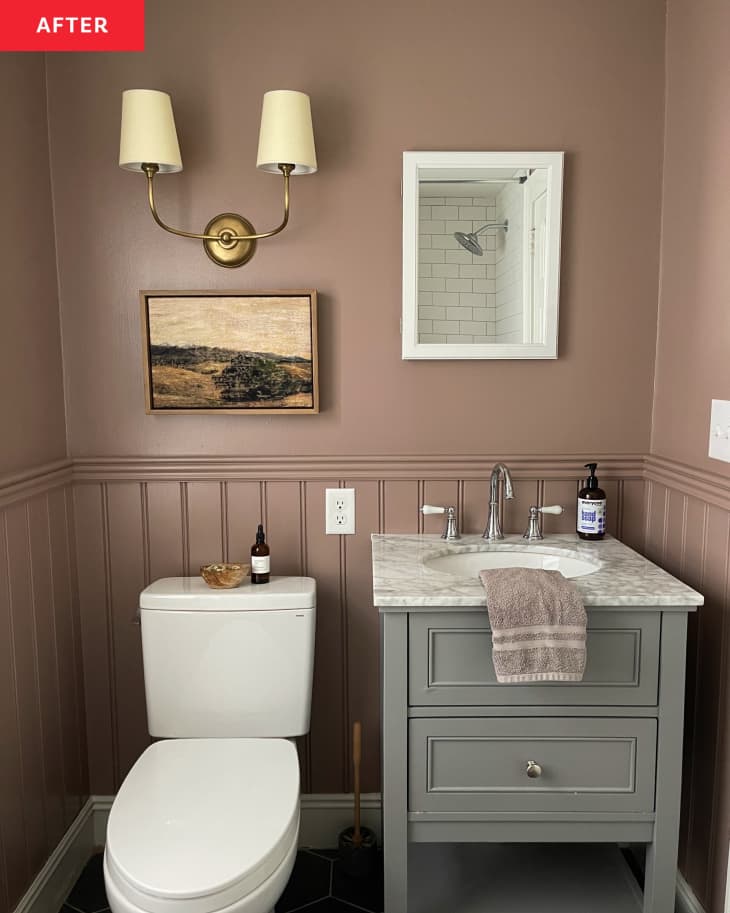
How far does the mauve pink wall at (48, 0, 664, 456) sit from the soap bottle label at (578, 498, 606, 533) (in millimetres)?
175

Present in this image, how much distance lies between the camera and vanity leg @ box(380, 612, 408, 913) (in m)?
1.63

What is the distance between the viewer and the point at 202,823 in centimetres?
152

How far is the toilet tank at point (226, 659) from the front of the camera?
6.36ft

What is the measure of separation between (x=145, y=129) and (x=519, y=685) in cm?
153

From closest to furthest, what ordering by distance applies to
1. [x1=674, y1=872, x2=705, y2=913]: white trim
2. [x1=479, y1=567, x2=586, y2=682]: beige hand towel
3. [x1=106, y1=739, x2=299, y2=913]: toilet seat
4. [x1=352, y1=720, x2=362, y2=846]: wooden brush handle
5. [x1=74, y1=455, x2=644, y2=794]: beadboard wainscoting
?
1. [x1=106, y1=739, x2=299, y2=913]: toilet seat
2. [x1=479, y1=567, x2=586, y2=682]: beige hand towel
3. [x1=674, y1=872, x2=705, y2=913]: white trim
4. [x1=352, y1=720, x2=362, y2=846]: wooden brush handle
5. [x1=74, y1=455, x2=644, y2=794]: beadboard wainscoting

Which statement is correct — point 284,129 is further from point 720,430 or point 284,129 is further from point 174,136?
point 720,430

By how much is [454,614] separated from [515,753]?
1.07 ft

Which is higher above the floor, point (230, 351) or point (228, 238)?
point (228, 238)

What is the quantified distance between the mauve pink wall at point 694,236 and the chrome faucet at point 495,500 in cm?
43

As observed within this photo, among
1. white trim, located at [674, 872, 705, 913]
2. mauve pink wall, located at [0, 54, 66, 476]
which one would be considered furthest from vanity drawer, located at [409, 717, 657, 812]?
mauve pink wall, located at [0, 54, 66, 476]

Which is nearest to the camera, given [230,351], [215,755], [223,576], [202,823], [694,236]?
[202,823]

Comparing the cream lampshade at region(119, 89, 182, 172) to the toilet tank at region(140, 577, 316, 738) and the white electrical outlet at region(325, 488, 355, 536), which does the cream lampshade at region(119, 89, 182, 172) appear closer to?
the white electrical outlet at region(325, 488, 355, 536)

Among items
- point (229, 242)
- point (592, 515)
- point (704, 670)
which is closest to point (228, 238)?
point (229, 242)

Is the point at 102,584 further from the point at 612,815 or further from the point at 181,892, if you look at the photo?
the point at 612,815
